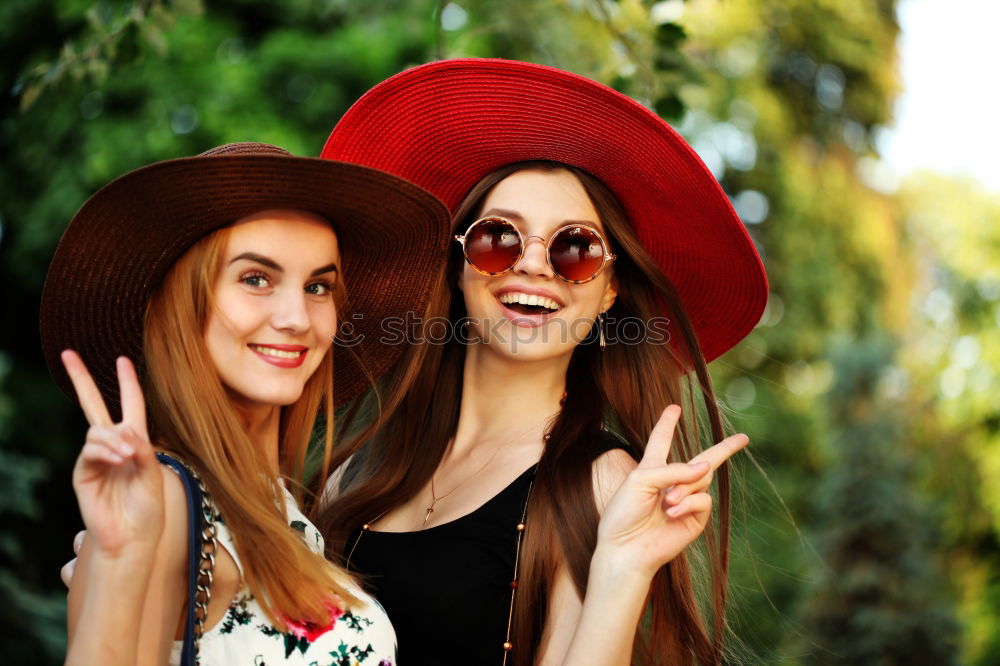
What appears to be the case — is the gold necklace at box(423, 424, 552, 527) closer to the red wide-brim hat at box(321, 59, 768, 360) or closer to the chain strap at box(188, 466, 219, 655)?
the red wide-brim hat at box(321, 59, 768, 360)

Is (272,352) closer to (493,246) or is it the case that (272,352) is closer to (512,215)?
(493,246)

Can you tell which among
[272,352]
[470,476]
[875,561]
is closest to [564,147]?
[470,476]

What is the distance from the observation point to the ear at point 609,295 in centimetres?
337

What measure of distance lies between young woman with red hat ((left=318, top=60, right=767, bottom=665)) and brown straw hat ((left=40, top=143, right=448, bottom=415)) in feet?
1.18

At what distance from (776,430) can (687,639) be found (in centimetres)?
1237

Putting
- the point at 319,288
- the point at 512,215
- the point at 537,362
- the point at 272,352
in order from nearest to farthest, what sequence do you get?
the point at 272,352 → the point at 319,288 → the point at 512,215 → the point at 537,362

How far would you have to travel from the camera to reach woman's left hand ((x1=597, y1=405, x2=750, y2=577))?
7.77 ft

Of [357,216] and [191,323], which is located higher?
[357,216]

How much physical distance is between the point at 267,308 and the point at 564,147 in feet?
3.80

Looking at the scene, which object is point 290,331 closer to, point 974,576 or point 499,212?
point 499,212

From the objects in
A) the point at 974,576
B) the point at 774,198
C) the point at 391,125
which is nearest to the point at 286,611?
the point at 391,125

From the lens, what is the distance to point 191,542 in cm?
207

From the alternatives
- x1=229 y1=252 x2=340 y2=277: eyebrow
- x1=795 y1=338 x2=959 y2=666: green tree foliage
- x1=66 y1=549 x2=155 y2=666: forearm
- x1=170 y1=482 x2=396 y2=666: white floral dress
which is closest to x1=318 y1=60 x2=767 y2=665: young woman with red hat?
x1=170 y1=482 x2=396 y2=666: white floral dress

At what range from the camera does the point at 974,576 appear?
528 inches
